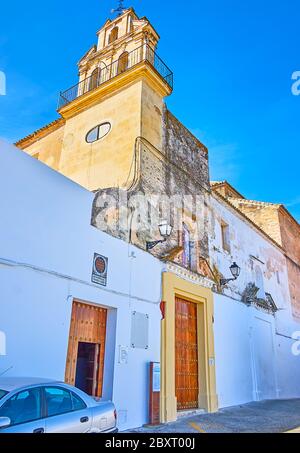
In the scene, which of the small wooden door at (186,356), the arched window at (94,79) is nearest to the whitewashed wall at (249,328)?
the small wooden door at (186,356)

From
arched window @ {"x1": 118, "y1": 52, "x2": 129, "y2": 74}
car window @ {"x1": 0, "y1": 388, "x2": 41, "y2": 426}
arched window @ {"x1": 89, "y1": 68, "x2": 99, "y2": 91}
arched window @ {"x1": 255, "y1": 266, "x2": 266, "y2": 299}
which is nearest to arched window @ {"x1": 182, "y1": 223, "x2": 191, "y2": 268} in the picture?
arched window @ {"x1": 118, "y1": 52, "x2": 129, "y2": 74}

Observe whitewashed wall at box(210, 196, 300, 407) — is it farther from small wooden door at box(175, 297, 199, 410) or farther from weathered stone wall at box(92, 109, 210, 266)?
weathered stone wall at box(92, 109, 210, 266)

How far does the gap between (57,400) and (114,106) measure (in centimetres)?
958

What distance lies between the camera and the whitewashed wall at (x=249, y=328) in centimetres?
1235

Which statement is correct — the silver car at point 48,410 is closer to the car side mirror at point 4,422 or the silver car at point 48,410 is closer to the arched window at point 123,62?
the car side mirror at point 4,422

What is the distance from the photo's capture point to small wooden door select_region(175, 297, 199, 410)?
10.0 metres

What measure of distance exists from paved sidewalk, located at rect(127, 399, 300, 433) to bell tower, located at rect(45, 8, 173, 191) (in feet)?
19.9

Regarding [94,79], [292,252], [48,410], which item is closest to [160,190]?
[94,79]

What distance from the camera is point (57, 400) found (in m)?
4.40

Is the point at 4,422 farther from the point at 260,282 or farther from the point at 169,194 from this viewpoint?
the point at 260,282

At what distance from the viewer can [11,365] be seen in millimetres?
5383

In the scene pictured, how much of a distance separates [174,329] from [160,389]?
168 centimetres
